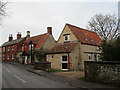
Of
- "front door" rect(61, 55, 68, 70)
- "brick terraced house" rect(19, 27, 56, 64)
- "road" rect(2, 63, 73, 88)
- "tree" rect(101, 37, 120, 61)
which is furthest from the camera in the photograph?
"brick terraced house" rect(19, 27, 56, 64)

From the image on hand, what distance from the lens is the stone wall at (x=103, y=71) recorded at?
10224 millimetres

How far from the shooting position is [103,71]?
439 inches

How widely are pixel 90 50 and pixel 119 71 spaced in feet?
50.3

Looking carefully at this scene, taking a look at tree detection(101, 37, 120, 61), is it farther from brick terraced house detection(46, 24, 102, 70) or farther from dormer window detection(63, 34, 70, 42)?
dormer window detection(63, 34, 70, 42)

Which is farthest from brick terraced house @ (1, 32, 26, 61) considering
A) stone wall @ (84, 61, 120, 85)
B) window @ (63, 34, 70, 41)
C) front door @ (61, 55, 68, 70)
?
stone wall @ (84, 61, 120, 85)

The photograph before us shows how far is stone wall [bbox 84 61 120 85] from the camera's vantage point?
10224 millimetres

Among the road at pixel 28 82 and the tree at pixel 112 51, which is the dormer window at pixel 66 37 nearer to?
the road at pixel 28 82

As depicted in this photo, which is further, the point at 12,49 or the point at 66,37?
the point at 12,49

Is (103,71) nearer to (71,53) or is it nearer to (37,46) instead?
(71,53)

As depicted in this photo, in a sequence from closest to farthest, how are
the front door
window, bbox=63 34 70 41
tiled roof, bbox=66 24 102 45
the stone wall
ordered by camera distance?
the stone wall
the front door
tiled roof, bbox=66 24 102 45
window, bbox=63 34 70 41

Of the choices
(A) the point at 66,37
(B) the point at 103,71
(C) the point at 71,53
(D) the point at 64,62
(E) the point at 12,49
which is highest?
(A) the point at 66,37

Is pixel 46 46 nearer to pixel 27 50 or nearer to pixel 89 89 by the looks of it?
pixel 27 50

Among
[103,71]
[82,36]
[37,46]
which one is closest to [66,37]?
[82,36]

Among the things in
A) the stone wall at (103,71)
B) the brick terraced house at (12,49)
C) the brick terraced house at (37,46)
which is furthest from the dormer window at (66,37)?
the brick terraced house at (12,49)
